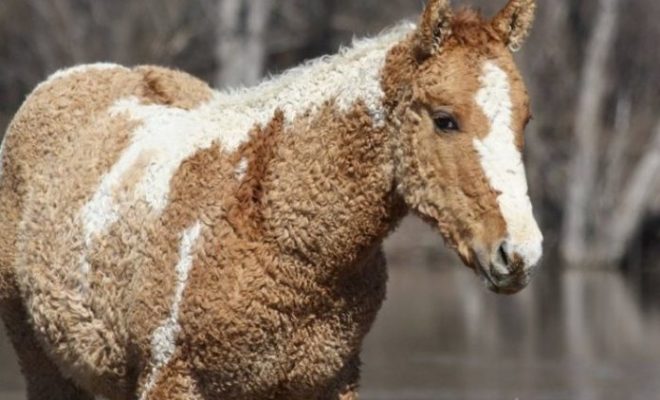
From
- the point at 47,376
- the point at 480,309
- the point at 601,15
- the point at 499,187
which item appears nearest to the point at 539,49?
the point at 601,15

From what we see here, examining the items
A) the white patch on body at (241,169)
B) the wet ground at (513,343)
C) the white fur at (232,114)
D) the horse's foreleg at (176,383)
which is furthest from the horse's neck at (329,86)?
the wet ground at (513,343)

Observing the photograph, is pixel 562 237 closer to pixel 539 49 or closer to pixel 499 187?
pixel 539 49

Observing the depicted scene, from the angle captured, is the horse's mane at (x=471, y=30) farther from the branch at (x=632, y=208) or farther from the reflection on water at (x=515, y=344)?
the branch at (x=632, y=208)

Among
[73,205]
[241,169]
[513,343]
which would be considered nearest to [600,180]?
[513,343]

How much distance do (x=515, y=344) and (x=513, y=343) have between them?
6 cm

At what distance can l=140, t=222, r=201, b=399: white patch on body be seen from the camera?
5402 millimetres

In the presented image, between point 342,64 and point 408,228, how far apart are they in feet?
62.6

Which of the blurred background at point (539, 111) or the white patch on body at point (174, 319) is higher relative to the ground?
the blurred background at point (539, 111)

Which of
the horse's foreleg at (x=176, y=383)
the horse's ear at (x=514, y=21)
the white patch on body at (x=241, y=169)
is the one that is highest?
the horse's ear at (x=514, y=21)

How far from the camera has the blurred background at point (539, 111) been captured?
17672 millimetres

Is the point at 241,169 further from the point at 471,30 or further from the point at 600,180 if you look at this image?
the point at 600,180

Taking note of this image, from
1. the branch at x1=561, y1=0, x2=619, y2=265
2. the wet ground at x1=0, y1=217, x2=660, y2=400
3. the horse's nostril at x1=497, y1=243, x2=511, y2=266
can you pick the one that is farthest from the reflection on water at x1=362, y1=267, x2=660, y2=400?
the horse's nostril at x1=497, y1=243, x2=511, y2=266

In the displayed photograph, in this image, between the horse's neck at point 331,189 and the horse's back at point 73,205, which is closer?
the horse's neck at point 331,189

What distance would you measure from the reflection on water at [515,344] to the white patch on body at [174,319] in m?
7.06
